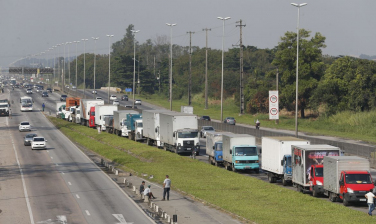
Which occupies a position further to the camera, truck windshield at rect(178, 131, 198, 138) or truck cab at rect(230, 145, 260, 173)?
truck windshield at rect(178, 131, 198, 138)

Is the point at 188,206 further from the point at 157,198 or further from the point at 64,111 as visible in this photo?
the point at 64,111

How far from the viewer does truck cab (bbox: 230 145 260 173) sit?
1959 inches

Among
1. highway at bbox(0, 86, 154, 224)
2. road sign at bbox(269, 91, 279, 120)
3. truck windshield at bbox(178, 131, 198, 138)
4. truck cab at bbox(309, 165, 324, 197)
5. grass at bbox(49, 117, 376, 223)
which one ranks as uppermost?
road sign at bbox(269, 91, 279, 120)

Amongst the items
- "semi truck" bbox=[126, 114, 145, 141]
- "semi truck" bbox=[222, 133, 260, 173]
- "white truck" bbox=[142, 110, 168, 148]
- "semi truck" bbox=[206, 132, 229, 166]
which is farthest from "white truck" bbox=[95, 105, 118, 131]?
"semi truck" bbox=[222, 133, 260, 173]

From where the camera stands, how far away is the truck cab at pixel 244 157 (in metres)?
49.8

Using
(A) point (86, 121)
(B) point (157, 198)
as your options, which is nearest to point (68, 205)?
(B) point (157, 198)

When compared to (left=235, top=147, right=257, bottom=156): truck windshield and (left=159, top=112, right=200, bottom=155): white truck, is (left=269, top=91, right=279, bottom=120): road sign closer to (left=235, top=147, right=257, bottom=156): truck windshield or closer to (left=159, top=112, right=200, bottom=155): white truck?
(left=159, top=112, right=200, bottom=155): white truck

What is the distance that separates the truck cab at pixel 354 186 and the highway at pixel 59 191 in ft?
35.2

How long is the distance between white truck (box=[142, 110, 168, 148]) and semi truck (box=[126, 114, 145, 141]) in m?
2.66

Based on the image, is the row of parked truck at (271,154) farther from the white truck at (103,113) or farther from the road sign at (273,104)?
the road sign at (273,104)

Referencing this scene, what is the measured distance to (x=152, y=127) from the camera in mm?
70688

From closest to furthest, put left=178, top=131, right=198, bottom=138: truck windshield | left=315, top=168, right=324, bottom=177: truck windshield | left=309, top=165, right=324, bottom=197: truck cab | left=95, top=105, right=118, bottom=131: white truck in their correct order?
1. left=309, top=165, right=324, bottom=197: truck cab
2. left=315, top=168, right=324, bottom=177: truck windshield
3. left=178, top=131, right=198, bottom=138: truck windshield
4. left=95, top=105, right=118, bottom=131: white truck

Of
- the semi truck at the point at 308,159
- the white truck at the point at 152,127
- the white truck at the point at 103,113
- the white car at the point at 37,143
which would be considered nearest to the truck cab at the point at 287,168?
the semi truck at the point at 308,159

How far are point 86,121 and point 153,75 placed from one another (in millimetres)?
94974
